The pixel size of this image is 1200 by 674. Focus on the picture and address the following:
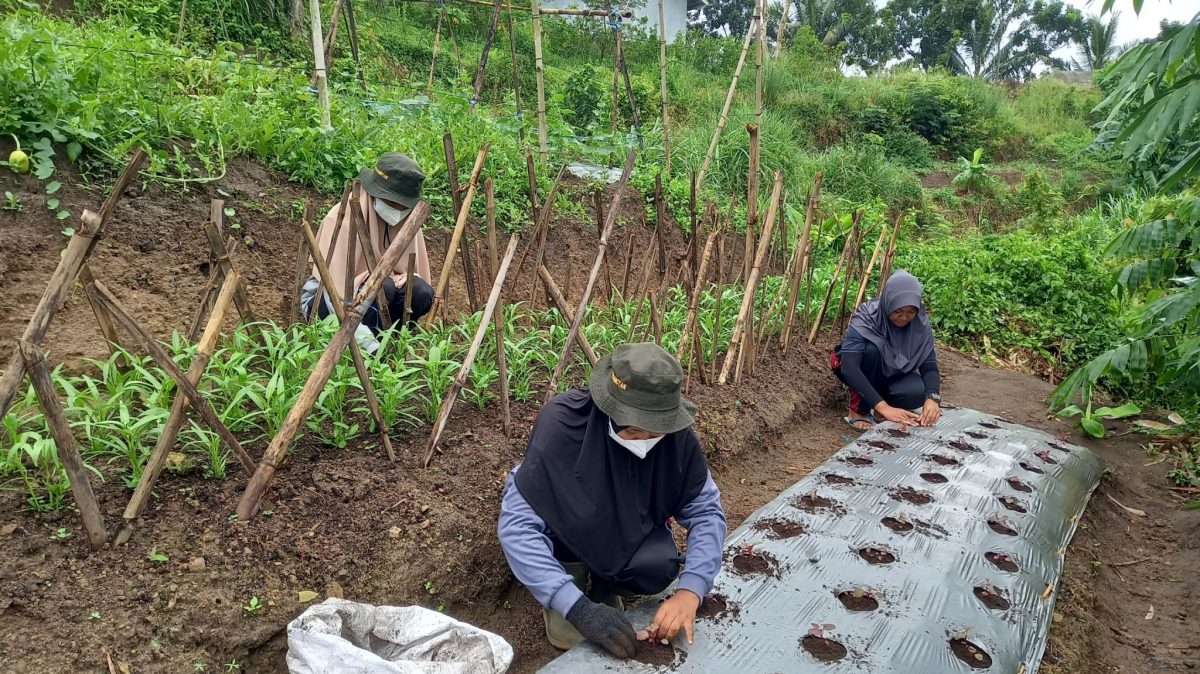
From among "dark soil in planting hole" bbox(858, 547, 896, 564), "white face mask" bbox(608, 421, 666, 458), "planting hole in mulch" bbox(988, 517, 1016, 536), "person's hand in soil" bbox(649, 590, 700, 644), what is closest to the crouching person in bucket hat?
"white face mask" bbox(608, 421, 666, 458)

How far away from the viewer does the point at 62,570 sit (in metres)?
1.70

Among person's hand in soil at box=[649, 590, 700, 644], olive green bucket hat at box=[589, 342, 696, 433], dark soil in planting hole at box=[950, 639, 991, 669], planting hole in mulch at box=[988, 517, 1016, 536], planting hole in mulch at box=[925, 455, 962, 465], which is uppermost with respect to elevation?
olive green bucket hat at box=[589, 342, 696, 433]

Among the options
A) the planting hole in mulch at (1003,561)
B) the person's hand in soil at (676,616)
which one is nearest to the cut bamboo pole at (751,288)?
the planting hole in mulch at (1003,561)

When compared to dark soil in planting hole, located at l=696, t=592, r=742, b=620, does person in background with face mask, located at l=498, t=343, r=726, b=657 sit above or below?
above

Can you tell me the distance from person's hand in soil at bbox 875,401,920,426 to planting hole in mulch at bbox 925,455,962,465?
0.43m

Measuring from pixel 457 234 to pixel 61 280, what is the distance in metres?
1.18

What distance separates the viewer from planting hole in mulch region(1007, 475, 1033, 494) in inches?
116

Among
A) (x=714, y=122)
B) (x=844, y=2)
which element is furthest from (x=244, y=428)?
(x=844, y=2)

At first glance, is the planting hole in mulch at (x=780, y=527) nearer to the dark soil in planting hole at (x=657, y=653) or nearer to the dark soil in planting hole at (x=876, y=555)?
the dark soil in planting hole at (x=876, y=555)

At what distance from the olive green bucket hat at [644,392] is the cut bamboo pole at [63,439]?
1.28 m

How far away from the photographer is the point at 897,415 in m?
3.72

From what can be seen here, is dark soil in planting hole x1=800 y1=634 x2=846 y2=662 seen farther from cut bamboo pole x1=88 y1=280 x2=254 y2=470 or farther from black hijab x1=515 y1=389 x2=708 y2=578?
cut bamboo pole x1=88 y1=280 x2=254 y2=470

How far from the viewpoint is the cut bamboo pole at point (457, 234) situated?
96.7 inches

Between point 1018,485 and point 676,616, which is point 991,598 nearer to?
point 1018,485
